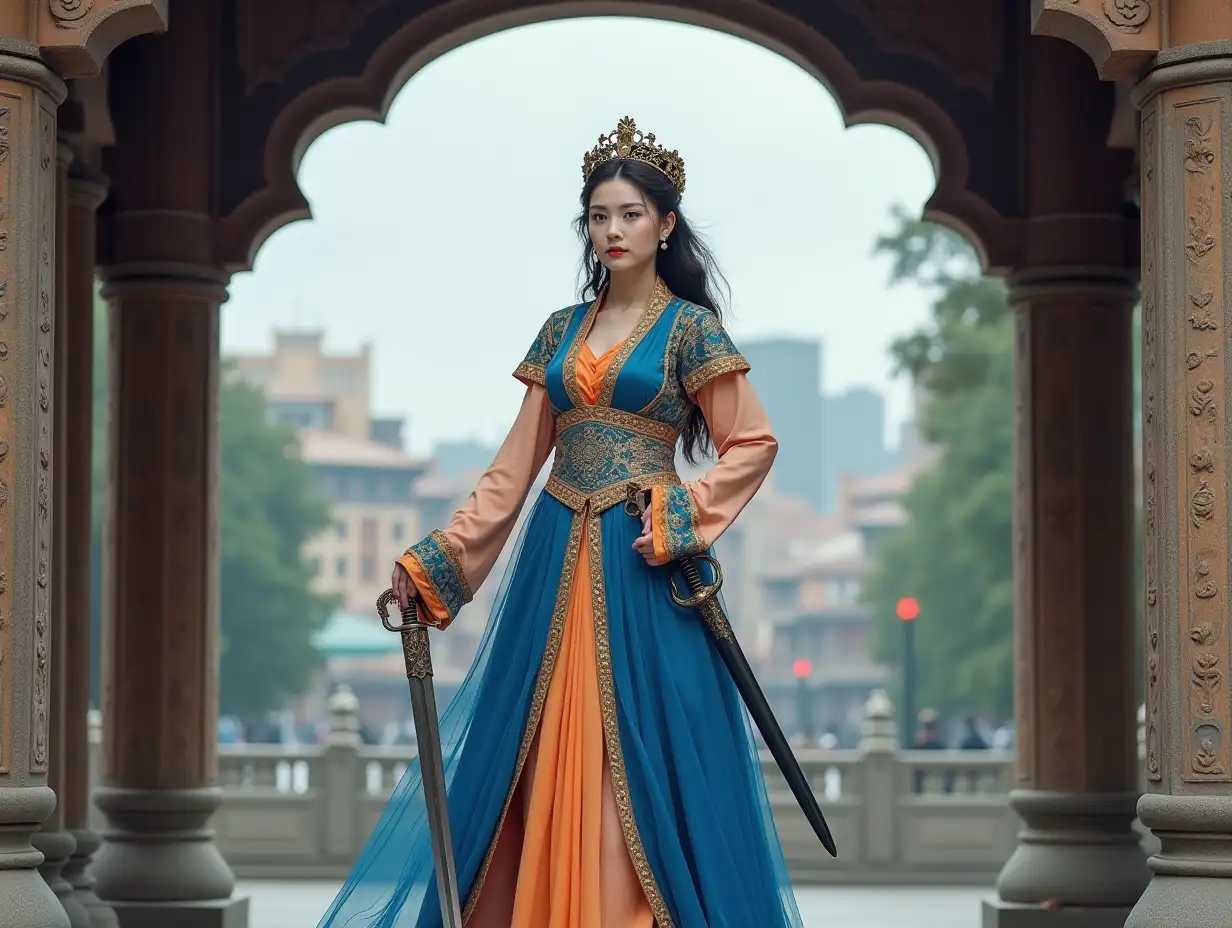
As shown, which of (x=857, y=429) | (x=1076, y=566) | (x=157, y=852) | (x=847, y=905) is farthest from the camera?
(x=857, y=429)

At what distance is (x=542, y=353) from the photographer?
601 centimetres

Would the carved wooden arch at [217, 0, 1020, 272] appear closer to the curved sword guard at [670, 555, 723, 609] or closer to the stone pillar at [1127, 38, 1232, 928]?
the stone pillar at [1127, 38, 1232, 928]

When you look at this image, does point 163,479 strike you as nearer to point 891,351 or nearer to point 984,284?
point 891,351

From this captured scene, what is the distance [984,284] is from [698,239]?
2747cm

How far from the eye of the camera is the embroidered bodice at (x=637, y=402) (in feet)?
19.0

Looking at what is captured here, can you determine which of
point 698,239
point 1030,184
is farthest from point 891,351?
point 698,239

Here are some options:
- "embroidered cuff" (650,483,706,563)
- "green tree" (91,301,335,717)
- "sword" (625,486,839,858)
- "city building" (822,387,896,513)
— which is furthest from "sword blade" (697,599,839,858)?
"city building" (822,387,896,513)

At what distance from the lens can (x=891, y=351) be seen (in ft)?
102

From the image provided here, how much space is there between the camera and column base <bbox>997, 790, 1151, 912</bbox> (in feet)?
29.3

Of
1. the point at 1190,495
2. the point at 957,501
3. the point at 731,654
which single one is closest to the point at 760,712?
the point at 731,654

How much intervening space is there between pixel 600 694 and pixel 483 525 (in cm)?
57

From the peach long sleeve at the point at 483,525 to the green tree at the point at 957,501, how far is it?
20149 mm

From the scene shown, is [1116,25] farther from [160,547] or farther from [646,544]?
[160,547]

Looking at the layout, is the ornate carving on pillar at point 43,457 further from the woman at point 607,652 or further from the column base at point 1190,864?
the column base at point 1190,864
